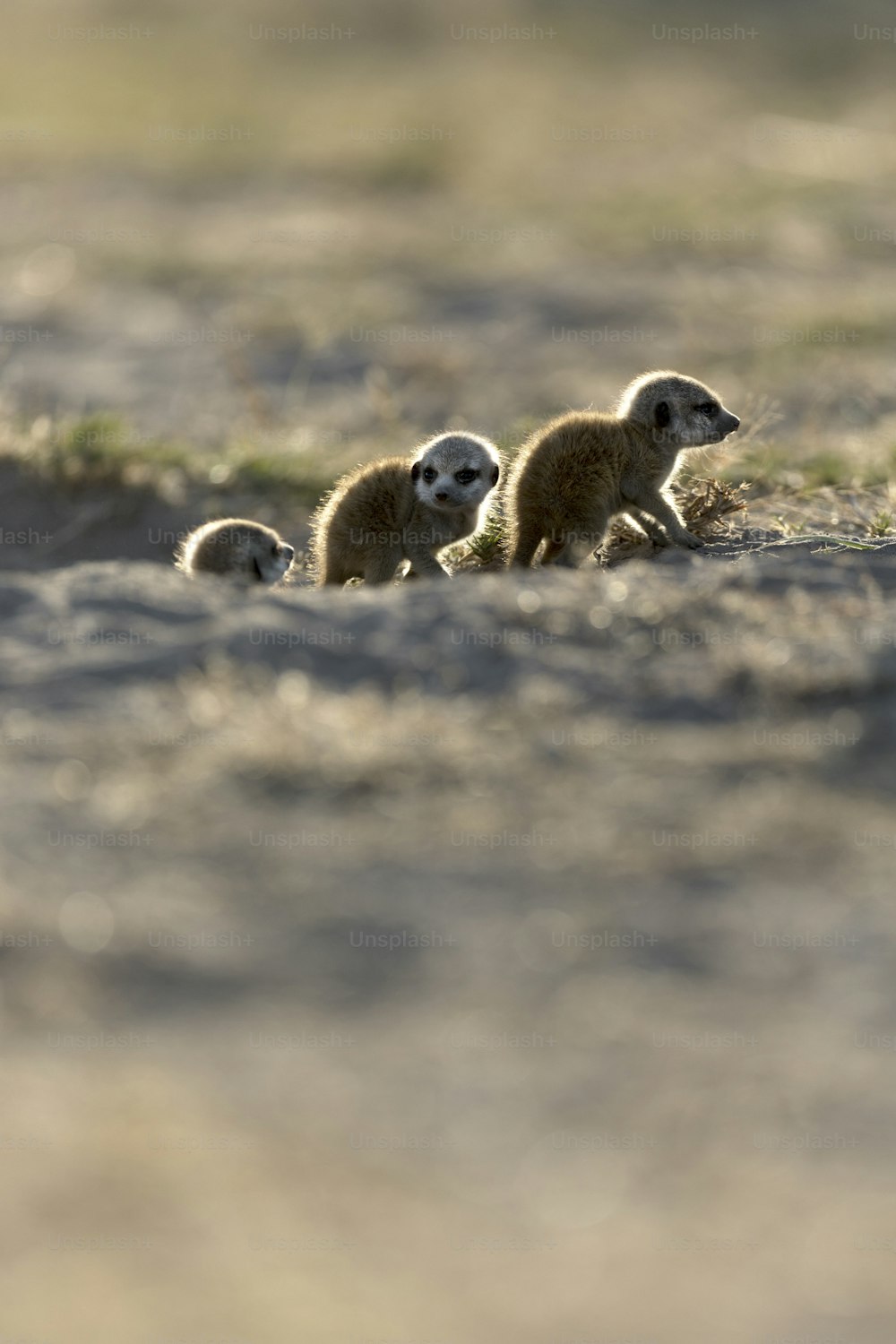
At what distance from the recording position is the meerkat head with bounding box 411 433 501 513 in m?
5.68

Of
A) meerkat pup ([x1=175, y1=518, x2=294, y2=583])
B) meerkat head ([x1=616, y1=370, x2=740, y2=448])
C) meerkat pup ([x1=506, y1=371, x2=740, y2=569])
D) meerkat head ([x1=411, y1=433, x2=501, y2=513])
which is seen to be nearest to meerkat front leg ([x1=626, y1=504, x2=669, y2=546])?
meerkat pup ([x1=506, y1=371, x2=740, y2=569])

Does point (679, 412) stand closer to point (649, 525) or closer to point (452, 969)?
point (649, 525)

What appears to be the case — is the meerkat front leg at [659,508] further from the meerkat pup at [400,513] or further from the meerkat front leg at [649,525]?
the meerkat pup at [400,513]

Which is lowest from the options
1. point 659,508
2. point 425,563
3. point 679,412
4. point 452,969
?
point 452,969

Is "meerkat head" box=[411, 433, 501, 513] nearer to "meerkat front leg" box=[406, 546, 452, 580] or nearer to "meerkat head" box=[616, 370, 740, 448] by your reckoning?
"meerkat front leg" box=[406, 546, 452, 580]

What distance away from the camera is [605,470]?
18.5ft

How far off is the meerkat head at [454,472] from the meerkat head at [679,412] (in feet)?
1.73

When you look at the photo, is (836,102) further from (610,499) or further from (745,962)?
(745,962)

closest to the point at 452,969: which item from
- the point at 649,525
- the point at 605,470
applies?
the point at 605,470

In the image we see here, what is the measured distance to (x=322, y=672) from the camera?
430 cm

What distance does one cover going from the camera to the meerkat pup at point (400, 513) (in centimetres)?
579

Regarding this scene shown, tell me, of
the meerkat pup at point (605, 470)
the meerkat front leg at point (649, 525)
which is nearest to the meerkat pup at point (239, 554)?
the meerkat pup at point (605, 470)

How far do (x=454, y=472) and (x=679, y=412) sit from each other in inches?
33.5

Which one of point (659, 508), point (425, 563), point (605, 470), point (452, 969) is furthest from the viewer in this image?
point (425, 563)
